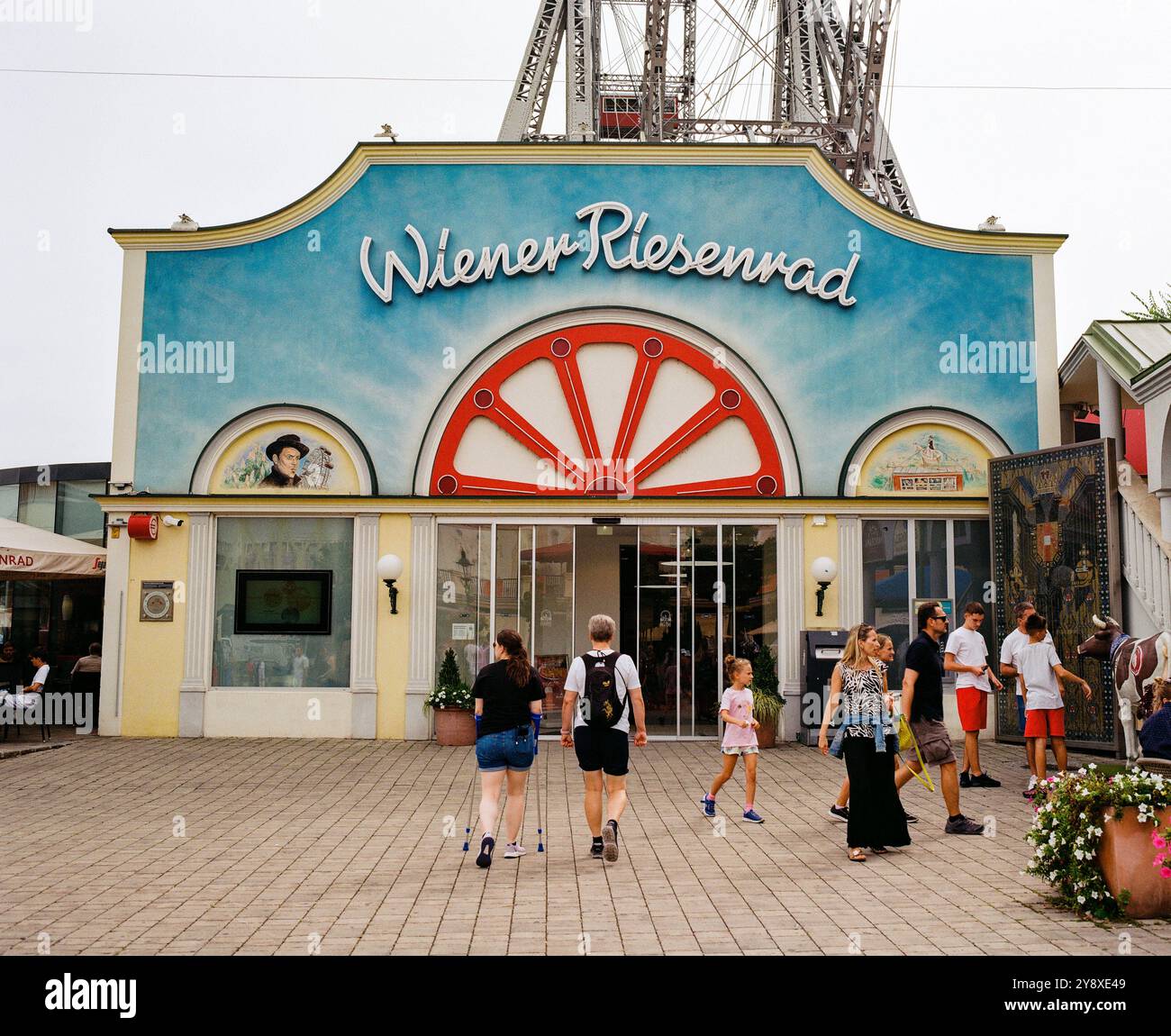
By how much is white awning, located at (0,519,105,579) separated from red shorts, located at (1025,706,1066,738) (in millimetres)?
12744

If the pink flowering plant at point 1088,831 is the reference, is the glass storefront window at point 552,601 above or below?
above

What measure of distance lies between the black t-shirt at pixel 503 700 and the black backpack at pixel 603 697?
0.38 m

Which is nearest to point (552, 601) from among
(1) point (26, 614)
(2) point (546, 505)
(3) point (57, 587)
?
(2) point (546, 505)

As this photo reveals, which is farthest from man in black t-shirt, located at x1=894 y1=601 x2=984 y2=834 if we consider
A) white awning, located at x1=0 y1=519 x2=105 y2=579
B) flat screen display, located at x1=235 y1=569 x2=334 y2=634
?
white awning, located at x1=0 y1=519 x2=105 y2=579

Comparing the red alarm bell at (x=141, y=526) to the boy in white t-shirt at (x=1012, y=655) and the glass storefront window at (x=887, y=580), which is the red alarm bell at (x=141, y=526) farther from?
the boy in white t-shirt at (x=1012, y=655)

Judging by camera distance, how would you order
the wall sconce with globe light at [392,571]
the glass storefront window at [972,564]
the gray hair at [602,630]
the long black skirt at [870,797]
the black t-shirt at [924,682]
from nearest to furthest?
1. the long black skirt at [870,797]
2. the gray hair at [602,630]
3. the black t-shirt at [924,682]
4. the wall sconce with globe light at [392,571]
5. the glass storefront window at [972,564]

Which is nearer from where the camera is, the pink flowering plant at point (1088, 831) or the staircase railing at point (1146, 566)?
the pink flowering plant at point (1088, 831)

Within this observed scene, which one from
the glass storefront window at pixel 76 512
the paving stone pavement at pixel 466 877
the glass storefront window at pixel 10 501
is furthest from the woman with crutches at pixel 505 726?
the glass storefront window at pixel 10 501

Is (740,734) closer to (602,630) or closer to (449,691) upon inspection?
(602,630)

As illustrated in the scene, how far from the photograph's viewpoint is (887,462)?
54.3 feet

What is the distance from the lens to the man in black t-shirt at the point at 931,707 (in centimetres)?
907

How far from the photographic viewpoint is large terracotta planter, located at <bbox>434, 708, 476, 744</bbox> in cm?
1541
